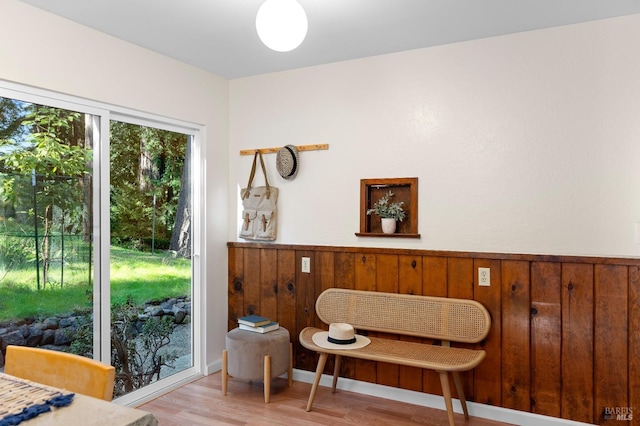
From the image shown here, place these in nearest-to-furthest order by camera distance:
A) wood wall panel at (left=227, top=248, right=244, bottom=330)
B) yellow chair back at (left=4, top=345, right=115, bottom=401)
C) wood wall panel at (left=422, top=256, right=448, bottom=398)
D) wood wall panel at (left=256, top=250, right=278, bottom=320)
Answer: yellow chair back at (left=4, top=345, right=115, bottom=401), wood wall panel at (left=422, top=256, right=448, bottom=398), wood wall panel at (left=256, top=250, right=278, bottom=320), wood wall panel at (left=227, top=248, right=244, bottom=330)

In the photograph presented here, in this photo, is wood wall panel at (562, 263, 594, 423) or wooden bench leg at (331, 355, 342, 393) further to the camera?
wooden bench leg at (331, 355, 342, 393)

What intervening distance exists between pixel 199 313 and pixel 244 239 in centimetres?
69

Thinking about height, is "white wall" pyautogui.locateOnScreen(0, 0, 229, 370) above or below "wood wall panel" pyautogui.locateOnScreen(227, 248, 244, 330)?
above

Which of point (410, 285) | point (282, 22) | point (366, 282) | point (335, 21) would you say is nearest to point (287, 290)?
point (366, 282)

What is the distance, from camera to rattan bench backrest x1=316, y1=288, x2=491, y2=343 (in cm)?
274

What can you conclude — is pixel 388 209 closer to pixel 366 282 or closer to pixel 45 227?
pixel 366 282

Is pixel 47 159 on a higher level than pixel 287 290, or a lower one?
higher

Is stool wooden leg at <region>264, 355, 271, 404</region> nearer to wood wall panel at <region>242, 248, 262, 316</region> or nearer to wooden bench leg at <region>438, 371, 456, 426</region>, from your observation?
wood wall panel at <region>242, 248, 262, 316</region>

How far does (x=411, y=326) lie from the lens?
9.53 ft

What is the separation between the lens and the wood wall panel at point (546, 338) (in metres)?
2.61

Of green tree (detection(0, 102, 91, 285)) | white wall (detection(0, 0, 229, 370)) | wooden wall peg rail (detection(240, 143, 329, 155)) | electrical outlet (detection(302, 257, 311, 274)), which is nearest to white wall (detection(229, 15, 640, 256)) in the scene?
wooden wall peg rail (detection(240, 143, 329, 155))

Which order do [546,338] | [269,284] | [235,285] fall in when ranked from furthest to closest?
[235,285] → [269,284] → [546,338]

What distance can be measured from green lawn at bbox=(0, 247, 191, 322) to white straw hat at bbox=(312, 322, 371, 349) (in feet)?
4.06

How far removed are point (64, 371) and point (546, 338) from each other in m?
2.53
